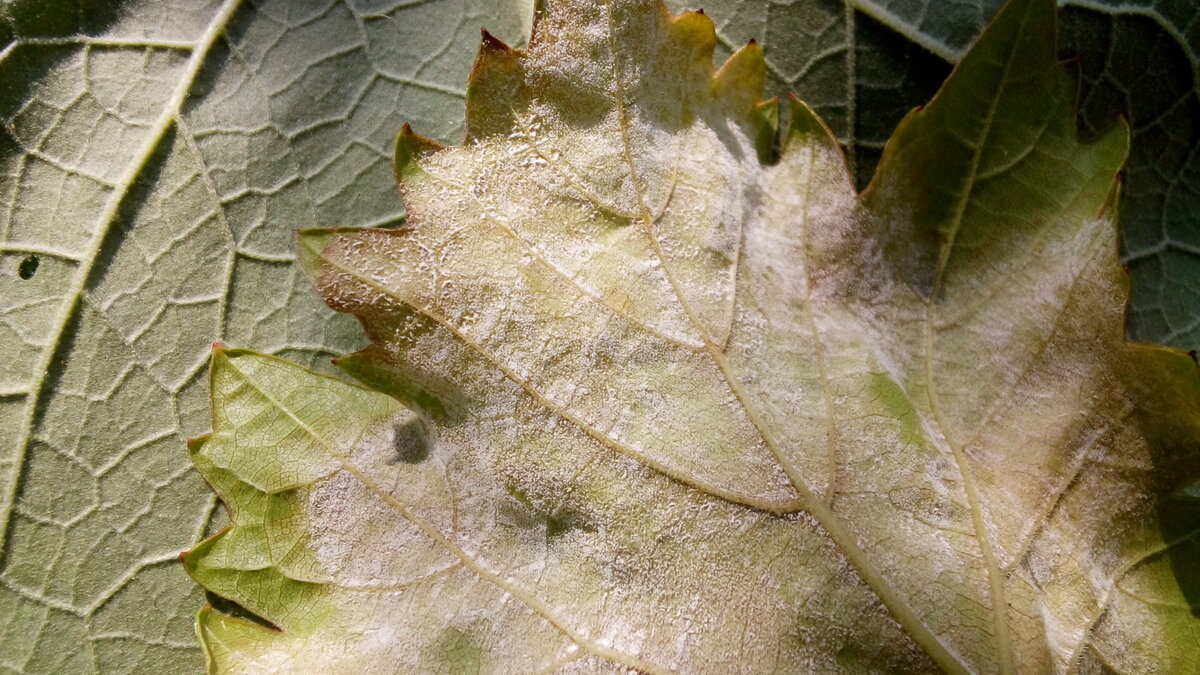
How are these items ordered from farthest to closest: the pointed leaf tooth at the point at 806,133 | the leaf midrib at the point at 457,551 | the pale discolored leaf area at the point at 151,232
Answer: the pale discolored leaf area at the point at 151,232 → the pointed leaf tooth at the point at 806,133 → the leaf midrib at the point at 457,551

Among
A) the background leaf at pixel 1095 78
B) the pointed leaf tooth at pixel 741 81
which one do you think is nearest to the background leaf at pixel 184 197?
the background leaf at pixel 1095 78

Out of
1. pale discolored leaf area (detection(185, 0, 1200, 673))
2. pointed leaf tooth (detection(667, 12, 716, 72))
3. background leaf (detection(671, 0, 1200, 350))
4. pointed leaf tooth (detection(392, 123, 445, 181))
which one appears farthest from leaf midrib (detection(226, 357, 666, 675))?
background leaf (detection(671, 0, 1200, 350))

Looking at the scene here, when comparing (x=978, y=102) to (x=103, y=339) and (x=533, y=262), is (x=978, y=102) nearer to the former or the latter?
(x=533, y=262)

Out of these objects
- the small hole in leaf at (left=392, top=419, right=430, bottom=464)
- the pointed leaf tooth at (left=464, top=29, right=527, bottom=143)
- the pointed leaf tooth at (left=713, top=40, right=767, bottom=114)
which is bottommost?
the small hole in leaf at (left=392, top=419, right=430, bottom=464)

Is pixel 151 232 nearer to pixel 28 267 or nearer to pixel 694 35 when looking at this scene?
pixel 28 267

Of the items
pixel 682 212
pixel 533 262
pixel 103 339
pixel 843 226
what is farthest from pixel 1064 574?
pixel 103 339

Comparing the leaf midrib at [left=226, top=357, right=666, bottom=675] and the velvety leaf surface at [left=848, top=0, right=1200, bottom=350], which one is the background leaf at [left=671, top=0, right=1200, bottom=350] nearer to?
the velvety leaf surface at [left=848, top=0, right=1200, bottom=350]

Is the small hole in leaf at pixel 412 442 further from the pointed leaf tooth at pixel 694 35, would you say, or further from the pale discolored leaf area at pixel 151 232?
the pointed leaf tooth at pixel 694 35

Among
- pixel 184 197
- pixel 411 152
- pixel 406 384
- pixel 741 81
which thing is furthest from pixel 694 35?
pixel 184 197
